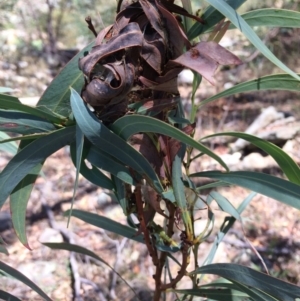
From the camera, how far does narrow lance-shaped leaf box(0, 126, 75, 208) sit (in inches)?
24.0

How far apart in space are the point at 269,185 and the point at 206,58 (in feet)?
0.67

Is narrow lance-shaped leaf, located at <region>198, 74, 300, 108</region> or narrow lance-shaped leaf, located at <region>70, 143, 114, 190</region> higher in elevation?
narrow lance-shaped leaf, located at <region>198, 74, 300, 108</region>

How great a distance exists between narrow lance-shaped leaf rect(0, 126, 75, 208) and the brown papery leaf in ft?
0.59

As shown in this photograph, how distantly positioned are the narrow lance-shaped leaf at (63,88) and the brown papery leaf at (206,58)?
0.16 m

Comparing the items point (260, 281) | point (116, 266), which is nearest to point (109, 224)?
point (260, 281)

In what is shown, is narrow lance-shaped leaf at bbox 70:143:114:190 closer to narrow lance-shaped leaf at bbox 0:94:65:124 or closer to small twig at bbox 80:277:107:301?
narrow lance-shaped leaf at bbox 0:94:65:124

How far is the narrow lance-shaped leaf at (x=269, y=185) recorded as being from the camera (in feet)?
1.95

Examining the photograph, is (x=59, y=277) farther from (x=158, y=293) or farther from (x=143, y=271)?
(x=158, y=293)

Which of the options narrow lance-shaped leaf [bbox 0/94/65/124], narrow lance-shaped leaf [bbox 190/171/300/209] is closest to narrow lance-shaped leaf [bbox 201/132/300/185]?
narrow lance-shaped leaf [bbox 190/171/300/209]

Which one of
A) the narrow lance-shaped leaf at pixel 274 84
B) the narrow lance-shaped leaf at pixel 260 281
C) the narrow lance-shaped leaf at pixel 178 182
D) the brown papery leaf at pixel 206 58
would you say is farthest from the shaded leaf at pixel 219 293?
the brown papery leaf at pixel 206 58

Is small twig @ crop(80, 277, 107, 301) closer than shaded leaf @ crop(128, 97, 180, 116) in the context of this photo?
No

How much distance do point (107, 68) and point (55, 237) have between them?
111 centimetres

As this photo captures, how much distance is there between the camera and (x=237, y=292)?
835 millimetres

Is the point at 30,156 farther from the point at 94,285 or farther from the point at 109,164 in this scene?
the point at 94,285
